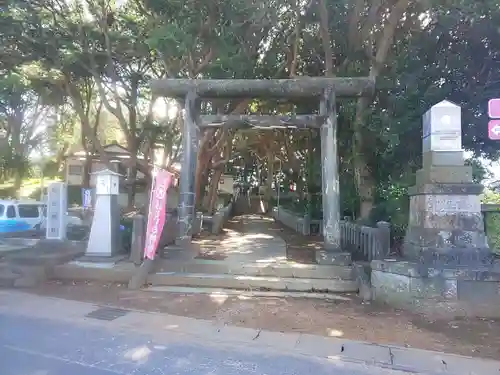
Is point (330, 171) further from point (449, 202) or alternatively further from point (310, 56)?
point (310, 56)

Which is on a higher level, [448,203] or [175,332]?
[448,203]

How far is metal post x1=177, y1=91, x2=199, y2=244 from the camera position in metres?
10.4

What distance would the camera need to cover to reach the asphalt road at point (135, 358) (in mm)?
4961

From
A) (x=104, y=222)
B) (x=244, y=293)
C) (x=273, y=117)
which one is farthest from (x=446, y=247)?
(x=104, y=222)

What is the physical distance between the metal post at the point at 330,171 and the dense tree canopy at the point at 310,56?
5.66 feet

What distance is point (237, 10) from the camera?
465 inches

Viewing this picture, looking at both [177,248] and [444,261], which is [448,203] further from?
[177,248]


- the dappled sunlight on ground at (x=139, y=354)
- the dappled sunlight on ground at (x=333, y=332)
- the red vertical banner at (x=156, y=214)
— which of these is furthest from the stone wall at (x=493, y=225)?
the red vertical banner at (x=156, y=214)

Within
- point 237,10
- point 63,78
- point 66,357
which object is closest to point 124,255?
point 66,357

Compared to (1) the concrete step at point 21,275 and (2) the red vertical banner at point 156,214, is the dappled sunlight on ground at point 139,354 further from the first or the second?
(1) the concrete step at point 21,275

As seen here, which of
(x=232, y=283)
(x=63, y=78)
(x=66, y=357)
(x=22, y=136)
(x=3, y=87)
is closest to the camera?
(x=66, y=357)

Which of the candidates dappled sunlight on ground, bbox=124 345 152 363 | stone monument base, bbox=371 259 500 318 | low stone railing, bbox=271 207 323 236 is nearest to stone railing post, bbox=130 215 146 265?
dappled sunlight on ground, bbox=124 345 152 363

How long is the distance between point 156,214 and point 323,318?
14.1 ft

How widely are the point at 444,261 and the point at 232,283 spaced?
3.94 meters
